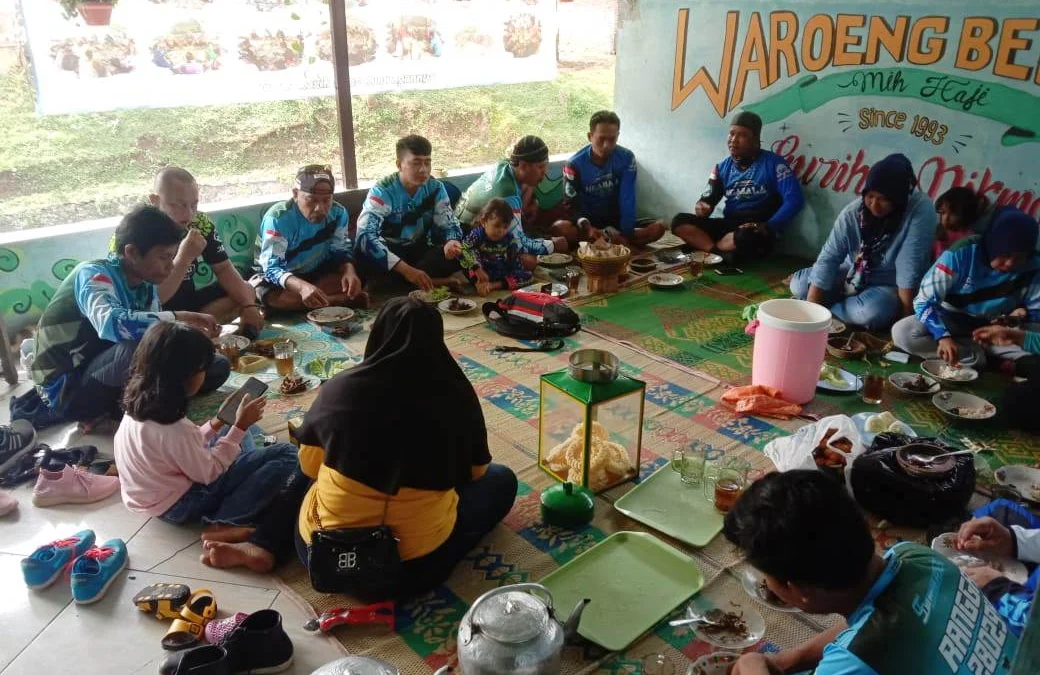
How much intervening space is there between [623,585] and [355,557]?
0.95 meters

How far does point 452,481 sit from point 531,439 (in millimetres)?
1212

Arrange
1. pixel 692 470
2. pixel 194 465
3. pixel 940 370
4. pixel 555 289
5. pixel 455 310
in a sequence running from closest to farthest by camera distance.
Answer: pixel 194 465 → pixel 692 470 → pixel 940 370 → pixel 455 310 → pixel 555 289

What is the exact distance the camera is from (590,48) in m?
9.98

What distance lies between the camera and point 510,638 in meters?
2.06

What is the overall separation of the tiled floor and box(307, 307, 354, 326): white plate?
1.92 meters

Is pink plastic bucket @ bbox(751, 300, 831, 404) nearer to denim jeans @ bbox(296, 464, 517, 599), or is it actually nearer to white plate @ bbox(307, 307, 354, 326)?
denim jeans @ bbox(296, 464, 517, 599)

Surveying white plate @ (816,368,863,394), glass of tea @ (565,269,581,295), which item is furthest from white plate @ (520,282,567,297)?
white plate @ (816,368,863,394)

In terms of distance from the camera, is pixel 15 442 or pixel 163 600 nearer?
pixel 163 600

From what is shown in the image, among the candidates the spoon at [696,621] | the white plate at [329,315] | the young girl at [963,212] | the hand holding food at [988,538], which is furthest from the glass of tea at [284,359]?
the young girl at [963,212]

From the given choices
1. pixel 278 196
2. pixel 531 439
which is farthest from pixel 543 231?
pixel 531 439

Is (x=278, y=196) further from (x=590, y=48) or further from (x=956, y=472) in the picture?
(x=590, y=48)

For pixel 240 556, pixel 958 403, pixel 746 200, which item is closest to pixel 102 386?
pixel 240 556

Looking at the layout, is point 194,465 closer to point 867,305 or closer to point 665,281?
point 665,281

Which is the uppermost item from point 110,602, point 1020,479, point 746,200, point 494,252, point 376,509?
point 746,200
